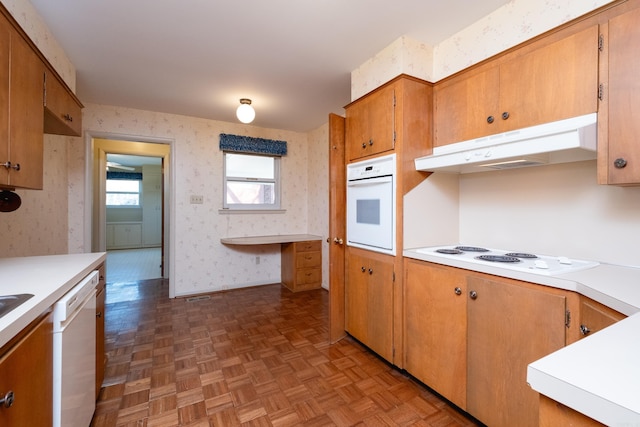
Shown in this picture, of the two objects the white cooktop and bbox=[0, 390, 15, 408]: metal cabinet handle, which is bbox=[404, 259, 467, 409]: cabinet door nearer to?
the white cooktop

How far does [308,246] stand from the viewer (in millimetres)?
4020

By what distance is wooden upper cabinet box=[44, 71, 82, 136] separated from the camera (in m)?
1.69

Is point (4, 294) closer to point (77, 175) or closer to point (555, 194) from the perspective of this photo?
point (555, 194)

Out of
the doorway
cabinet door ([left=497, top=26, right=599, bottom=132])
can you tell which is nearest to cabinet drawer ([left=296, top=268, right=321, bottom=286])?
cabinet door ([left=497, top=26, right=599, bottom=132])

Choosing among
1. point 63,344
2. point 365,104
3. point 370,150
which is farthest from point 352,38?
point 63,344

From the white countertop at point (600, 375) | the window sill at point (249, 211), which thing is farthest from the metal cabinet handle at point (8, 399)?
the window sill at point (249, 211)

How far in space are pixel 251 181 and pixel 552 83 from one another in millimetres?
3572

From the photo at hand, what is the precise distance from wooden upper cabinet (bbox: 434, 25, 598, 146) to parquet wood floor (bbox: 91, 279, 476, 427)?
1682 mm

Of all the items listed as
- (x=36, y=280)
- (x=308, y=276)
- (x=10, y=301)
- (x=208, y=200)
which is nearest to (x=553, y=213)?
(x=10, y=301)

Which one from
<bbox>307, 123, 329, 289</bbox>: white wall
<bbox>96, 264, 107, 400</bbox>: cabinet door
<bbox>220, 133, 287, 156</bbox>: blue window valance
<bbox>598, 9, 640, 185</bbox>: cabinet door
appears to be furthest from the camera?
<bbox>307, 123, 329, 289</bbox>: white wall

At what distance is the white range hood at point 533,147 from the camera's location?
124cm

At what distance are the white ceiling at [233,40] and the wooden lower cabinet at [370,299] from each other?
1570 millimetres

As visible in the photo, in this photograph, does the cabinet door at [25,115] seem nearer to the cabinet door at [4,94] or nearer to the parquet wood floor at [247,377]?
the cabinet door at [4,94]

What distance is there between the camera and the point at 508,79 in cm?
159
